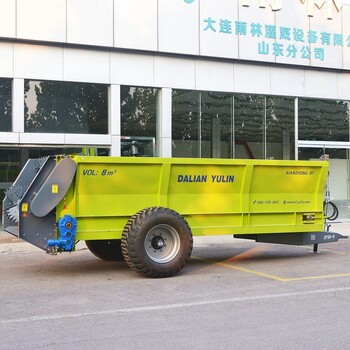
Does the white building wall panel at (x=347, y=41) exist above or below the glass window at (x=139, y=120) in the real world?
above

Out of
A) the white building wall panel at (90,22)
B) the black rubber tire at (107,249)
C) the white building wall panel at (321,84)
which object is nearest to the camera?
the black rubber tire at (107,249)

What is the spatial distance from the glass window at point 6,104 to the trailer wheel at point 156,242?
8232 mm

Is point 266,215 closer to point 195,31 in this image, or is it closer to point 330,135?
point 195,31

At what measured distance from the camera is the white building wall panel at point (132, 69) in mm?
16500

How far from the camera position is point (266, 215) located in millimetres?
10117

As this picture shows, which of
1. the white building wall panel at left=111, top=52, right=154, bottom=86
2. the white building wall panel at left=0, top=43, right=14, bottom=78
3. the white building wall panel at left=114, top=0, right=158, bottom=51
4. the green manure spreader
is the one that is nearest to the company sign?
the white building wall panel at left=114, top=0, right=158, bottom=51

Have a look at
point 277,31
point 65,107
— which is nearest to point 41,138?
point 65,107

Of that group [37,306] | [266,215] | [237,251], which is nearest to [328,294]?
[266,215]

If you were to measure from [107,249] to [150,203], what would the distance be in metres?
1.88

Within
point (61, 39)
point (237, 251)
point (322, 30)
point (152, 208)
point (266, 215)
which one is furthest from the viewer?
point (322, 30)

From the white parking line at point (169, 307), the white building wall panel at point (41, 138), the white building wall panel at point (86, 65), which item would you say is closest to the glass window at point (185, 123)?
the white building wall panel at point (86, 65)

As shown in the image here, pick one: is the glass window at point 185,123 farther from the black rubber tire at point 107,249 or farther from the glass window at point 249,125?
the black rubber tire at point 107,249

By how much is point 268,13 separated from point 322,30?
245cm

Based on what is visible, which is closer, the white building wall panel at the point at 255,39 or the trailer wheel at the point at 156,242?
the trailer wheel at the point at 156,242
